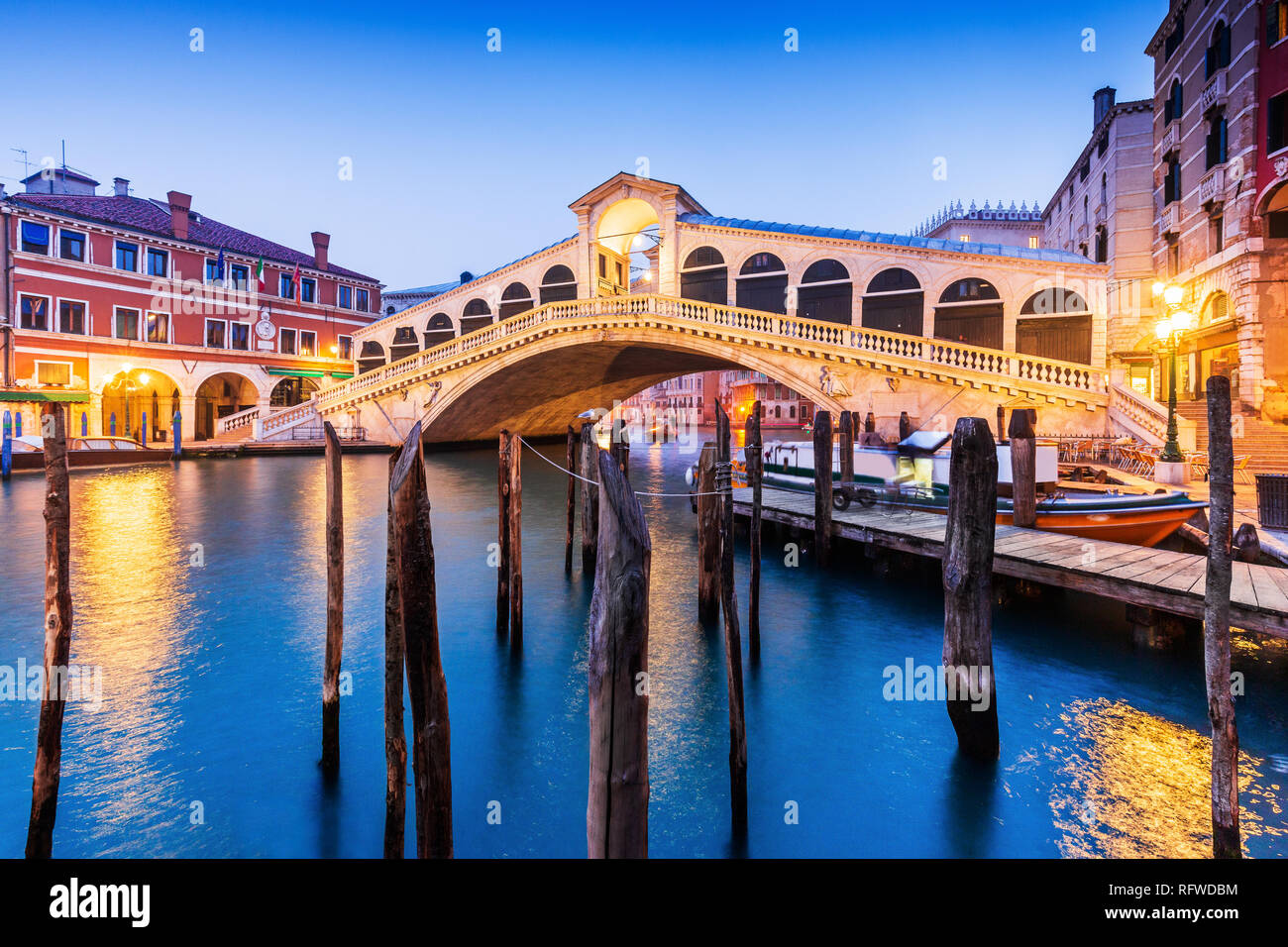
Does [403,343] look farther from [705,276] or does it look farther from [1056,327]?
[1056,327]

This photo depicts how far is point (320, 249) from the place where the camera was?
2991 cm

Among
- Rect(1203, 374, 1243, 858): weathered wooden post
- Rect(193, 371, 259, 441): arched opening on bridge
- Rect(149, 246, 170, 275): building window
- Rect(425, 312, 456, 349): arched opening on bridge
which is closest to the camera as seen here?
Rect(1203, 374, 1243, 858): weathered wooden post

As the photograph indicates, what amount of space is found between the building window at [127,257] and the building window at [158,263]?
1.34 feet

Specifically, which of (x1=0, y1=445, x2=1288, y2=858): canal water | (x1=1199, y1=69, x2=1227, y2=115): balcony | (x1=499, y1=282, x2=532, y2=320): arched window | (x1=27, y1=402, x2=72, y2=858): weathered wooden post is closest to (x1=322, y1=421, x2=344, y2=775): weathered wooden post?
(x1=0, y1=445, x2=1288, y2=858): canal water

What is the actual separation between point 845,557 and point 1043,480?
8.65 feet

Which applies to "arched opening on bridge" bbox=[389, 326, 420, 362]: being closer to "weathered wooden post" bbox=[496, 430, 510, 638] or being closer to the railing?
the railing

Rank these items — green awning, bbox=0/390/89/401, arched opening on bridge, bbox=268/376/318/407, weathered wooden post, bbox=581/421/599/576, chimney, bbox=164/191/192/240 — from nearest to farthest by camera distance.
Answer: weathered wooden post, bbox=581/421/599/576
green awning, bbox=0/390/89/401
chimney, bbox=164/191/192/240
arched opening on bridge, bbox=268/376/318/407

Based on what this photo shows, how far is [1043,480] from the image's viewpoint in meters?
7.88

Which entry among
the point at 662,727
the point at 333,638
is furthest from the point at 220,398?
the point at 662,727

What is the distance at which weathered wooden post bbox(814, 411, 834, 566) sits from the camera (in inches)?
307

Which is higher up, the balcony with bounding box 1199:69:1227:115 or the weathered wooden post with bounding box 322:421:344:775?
the balcony with bounding box 1199:69:1227:115

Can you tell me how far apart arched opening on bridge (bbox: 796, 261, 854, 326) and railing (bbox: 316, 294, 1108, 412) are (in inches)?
106

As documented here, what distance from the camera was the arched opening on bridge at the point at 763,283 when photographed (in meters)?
21.7

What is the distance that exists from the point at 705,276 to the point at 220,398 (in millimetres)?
21007
